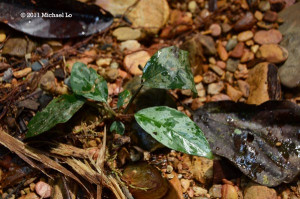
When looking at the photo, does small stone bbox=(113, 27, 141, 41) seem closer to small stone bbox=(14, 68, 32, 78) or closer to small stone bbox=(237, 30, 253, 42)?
small stone bbox=(14, 68, 32, 78)

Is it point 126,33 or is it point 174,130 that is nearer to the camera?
point 174,130

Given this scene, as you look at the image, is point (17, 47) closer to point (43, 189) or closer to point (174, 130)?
point (43, 189)

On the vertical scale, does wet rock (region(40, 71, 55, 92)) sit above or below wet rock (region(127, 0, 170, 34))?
below

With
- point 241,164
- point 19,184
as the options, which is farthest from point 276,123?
point 19,184

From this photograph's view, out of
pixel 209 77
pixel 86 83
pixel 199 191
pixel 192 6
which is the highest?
pixel 192 6

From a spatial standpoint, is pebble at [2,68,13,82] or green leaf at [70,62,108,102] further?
pebble at [2,68,13,82]

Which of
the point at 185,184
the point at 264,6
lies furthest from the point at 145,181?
the point at 264,6

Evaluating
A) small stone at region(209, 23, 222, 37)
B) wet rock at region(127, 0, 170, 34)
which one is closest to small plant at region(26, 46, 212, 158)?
wet rock at region(127, 0, 170, 34)
